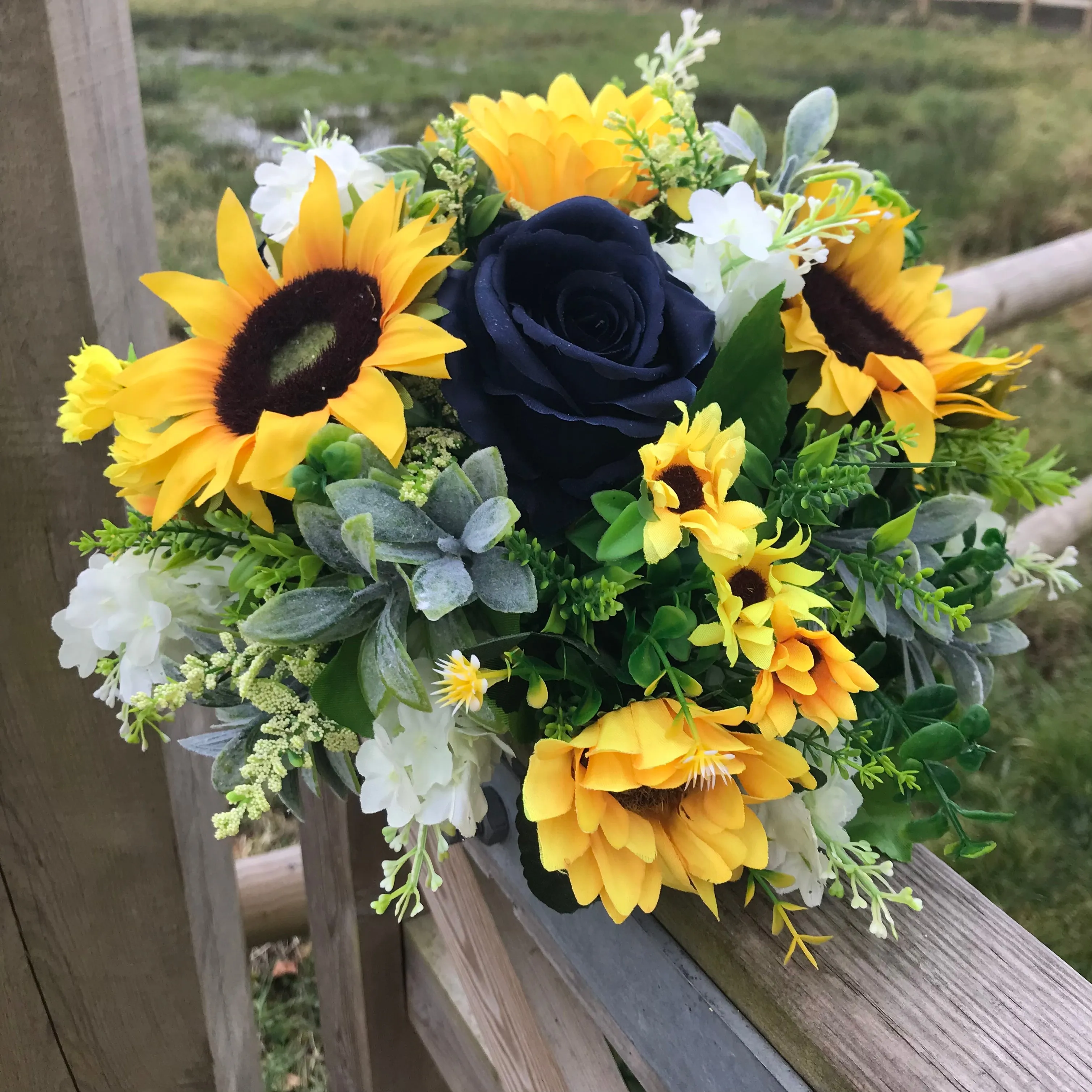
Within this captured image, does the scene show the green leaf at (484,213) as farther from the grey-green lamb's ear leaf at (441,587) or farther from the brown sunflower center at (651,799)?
the brown sunflower center at (651,799)

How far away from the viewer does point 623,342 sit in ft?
1.34

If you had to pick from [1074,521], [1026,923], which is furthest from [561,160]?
[1074,521]

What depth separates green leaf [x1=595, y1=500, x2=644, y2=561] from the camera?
36 centimetres

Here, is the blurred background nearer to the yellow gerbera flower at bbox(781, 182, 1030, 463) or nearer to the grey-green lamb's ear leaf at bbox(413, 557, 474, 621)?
the yellow gerbera flower at bbox(781, 182, 1030, 463)

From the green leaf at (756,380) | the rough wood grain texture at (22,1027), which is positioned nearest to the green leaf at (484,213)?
the green leaf at (756,380)

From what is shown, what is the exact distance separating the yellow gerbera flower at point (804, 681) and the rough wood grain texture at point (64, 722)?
0.54 meters

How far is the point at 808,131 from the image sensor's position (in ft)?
1.86

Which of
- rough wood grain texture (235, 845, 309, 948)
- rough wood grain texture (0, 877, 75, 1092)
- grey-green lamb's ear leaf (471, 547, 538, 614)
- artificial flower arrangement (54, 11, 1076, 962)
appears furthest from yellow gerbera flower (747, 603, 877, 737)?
rough wood grain texture (235, 845, 309, 948)

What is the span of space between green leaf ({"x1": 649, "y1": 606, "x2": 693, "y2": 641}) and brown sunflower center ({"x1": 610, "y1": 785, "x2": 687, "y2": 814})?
8 cm

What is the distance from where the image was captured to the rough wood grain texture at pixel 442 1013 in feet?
3.16

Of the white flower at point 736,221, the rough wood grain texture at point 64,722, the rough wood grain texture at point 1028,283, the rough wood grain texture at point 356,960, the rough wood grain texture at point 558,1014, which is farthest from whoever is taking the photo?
the rough wood grain texture at point 1028,283

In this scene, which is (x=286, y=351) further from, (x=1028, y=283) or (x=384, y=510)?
(x=1028, y=283)

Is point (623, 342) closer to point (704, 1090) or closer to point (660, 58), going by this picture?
point (660, 58)

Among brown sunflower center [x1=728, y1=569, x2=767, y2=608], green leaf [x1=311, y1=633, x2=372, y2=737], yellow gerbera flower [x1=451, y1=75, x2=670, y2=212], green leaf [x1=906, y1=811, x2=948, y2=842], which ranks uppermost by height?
yellow gerbera flower [x1=451, y1=75, x2=670, y2=212]
